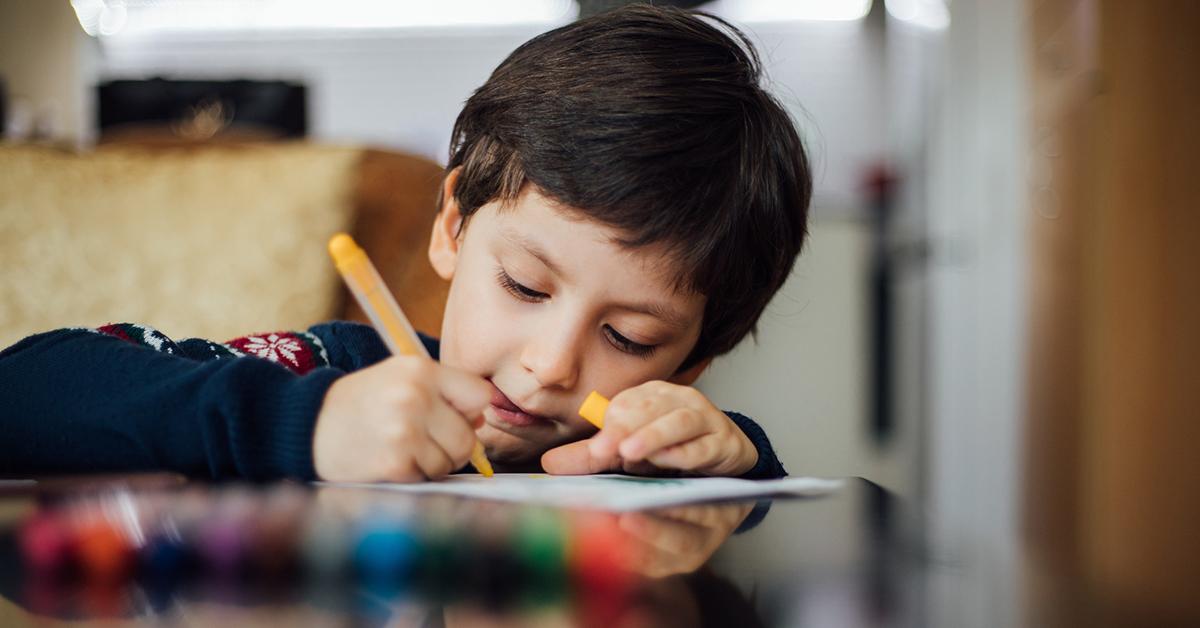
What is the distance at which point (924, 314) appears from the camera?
3139 mm

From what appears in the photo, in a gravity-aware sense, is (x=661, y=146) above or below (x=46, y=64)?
below

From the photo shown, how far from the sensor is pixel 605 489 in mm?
421

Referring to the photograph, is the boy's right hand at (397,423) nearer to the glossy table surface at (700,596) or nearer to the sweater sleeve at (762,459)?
the glossy table surface at (700,596)

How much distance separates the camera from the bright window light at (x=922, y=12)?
293cm

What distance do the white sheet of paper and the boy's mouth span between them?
0.21 metres

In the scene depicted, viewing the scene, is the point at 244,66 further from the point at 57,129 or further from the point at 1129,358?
the point at 1129,358

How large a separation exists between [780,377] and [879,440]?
39 cm

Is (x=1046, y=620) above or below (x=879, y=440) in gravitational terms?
above

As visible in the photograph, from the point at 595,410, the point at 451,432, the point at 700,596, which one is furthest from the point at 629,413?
the point at 700,596

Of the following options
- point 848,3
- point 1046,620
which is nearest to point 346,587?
point 1046,620

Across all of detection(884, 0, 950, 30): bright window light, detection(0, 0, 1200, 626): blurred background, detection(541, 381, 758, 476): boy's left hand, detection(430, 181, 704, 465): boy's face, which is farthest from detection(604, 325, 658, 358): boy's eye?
detection(884, 0, 950, 30): bright window light

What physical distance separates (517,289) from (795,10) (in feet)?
10.8

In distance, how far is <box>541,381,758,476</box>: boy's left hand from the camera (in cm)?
55

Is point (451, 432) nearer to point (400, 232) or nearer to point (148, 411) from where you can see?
point (148, 411)
